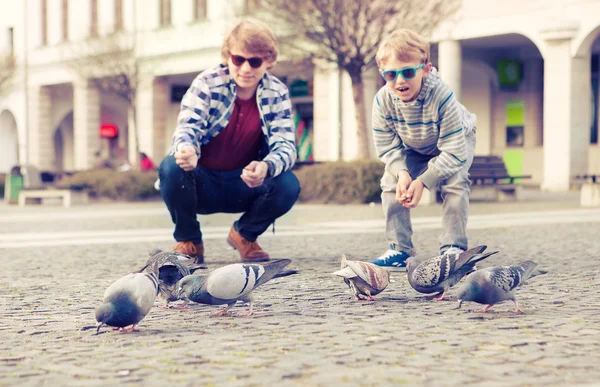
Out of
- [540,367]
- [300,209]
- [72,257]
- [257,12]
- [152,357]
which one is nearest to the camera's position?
[540,367]

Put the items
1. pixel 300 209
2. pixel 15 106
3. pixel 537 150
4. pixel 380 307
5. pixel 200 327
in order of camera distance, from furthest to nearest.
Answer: pixel 15 106
pixel 537 150
pixel 300 209
pixel 380 307
pixel 200 327

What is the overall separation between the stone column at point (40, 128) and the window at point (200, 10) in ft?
33.2

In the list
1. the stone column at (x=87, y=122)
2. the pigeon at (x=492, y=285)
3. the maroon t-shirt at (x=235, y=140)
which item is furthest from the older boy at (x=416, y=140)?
the stone column at (x=87, y=122)

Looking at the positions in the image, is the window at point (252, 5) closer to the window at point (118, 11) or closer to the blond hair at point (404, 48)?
the window at point (118, 11)

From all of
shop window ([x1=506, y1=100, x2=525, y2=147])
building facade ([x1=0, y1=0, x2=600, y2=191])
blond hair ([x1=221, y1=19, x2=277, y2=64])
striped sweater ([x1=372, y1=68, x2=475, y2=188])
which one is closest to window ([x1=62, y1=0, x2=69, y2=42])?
building facade ([x1=0, y1=0, x2=600, y2=191])

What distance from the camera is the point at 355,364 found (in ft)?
11.0

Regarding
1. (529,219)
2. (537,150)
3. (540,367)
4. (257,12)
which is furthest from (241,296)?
(537,150)

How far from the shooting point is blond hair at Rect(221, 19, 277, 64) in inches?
249

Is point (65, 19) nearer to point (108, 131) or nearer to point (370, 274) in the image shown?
point (108, 131)

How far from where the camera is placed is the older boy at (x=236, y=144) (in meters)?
6.42

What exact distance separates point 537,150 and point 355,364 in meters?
25.0

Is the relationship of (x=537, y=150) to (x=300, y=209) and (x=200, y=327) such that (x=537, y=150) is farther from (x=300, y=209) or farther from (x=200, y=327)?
(x=200, y=327)

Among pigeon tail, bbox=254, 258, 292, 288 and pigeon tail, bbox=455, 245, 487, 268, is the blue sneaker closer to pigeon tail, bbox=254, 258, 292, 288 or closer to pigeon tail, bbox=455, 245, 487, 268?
pigeon tail, bbox=455, 245, 487, 268

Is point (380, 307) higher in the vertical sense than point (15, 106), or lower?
lower
